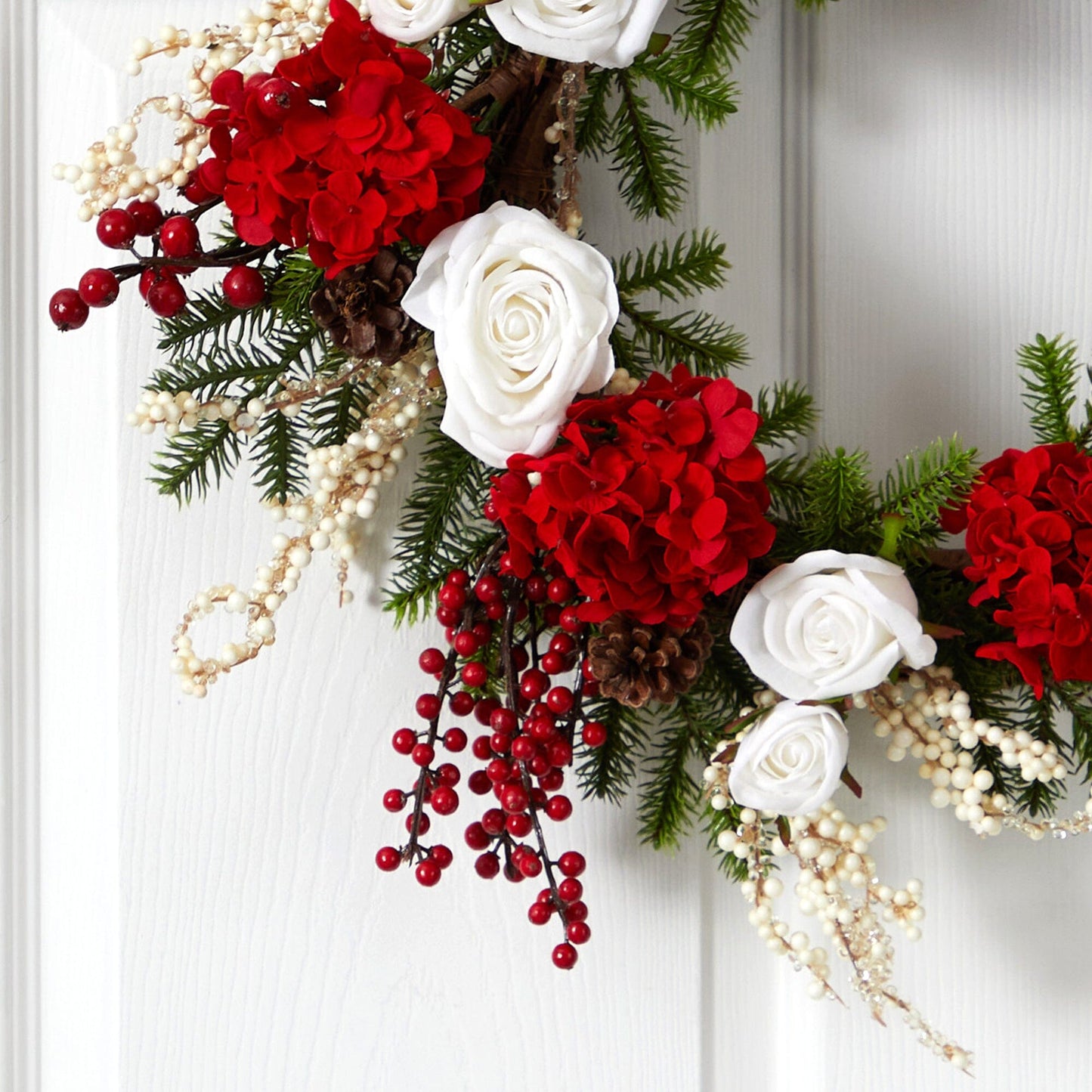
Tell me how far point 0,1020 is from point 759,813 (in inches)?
18.7

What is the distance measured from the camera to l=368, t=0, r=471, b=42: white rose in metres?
0.44

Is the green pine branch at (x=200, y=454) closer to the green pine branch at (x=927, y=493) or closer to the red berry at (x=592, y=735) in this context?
the red berry at (x=592, y=735)

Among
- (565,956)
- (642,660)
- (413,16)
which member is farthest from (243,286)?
(565,956)

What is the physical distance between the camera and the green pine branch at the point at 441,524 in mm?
538

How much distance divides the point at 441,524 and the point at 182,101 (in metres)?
0.23

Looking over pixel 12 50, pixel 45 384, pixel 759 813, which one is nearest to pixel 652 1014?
pixel 759 813

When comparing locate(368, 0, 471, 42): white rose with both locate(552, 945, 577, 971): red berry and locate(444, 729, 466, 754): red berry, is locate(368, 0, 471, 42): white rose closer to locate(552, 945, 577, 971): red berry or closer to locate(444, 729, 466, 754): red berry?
locate(444, 729, 466, 754): red berry

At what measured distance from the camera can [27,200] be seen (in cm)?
61

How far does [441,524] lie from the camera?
0.54 meters

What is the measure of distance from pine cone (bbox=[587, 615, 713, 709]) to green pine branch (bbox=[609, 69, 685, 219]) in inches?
8.8

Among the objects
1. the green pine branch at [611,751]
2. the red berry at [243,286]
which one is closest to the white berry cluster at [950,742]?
the green pine branch at [611,751]

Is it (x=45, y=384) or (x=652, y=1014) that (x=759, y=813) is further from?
(x=45, y=384)

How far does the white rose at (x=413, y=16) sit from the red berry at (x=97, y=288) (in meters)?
0.16

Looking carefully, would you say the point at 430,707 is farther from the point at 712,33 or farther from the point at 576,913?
the point at 712,33
